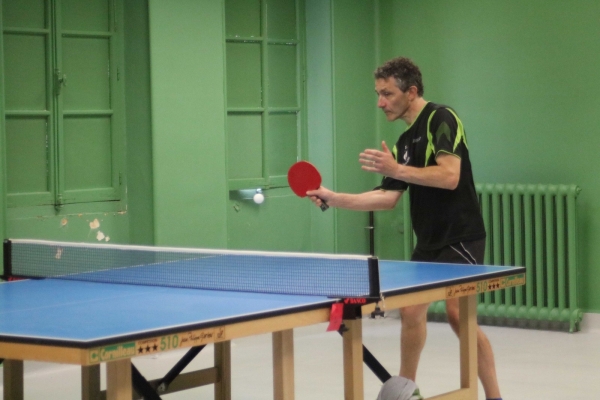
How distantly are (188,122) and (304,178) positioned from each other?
2.02 metres

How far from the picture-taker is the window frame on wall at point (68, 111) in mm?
5293

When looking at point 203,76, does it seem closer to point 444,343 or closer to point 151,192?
point 151,192

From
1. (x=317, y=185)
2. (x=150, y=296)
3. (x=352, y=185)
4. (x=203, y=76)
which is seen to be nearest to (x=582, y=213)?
(x=352, y=185)

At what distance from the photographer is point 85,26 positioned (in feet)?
18.3

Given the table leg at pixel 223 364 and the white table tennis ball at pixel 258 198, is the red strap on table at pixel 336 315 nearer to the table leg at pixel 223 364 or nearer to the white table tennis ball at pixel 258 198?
the table leg at pixel 223 364

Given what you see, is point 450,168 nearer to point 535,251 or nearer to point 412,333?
point 412,333

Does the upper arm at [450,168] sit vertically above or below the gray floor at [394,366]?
above

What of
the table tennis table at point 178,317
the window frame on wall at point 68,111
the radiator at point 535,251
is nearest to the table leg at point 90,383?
the table tennis table at point 178,317

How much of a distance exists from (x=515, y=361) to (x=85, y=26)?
3027 mm

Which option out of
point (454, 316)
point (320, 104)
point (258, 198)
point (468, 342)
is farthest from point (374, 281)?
point (320, 104)

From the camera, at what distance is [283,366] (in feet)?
10.7

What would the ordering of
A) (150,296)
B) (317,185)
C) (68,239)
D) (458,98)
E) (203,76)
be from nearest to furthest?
(150,296) < (317,185) < (68,239) < (203,76) < (458,98)

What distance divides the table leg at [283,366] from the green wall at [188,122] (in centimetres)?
254

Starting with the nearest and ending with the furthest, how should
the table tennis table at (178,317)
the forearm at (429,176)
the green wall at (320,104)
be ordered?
1. the table tennis table at (178,317)
2. the forearm at (429,176)
3. the green wall at (320,104)
